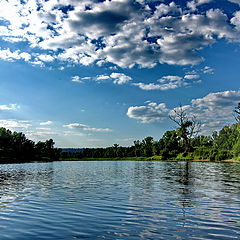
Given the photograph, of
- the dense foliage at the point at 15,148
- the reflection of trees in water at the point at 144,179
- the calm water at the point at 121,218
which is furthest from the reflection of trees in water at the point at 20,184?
the dense foliage at the point at 15,148

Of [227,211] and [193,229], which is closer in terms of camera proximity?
[193,229]

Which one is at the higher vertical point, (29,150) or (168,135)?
(168,135)

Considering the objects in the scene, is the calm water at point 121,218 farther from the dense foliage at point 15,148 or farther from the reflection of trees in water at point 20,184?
the dense foliage at point 15,148

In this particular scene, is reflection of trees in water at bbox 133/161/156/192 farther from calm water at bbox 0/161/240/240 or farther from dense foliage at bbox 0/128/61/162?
dense foliage at bbox 0/128/61/162

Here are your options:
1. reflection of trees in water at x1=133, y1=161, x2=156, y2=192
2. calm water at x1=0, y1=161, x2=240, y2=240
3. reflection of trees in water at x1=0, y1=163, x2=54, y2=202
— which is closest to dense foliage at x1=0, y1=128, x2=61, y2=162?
reflection of trees in water at x1=0, y1=163, x2=54, y2=202

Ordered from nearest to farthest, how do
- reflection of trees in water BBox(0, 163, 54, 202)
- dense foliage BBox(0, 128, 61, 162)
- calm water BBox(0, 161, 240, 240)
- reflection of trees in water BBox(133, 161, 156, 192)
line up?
calm water BBox(0, 161, 240, 240) < reflection of trees in water BBox(0, 163, 54, 202) < reflection of trees in water BBox(133, 161, 156, 192) < dense foliage BBox(0, 128, 61, 162)

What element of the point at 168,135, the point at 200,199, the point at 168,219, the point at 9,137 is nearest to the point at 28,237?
the point at 168,219

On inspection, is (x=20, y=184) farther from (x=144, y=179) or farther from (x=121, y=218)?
(x=121, y=218)

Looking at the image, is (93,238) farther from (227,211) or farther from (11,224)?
(227,211)

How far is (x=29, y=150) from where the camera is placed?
19250 centimetres

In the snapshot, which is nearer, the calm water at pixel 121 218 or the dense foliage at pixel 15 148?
the calm water at pixel 121 218

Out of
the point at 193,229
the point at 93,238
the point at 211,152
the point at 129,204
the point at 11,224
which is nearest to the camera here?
the point at 93,238

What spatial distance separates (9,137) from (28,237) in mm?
168629

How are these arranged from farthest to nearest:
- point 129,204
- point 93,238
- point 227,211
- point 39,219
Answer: point 129,204 → point 227,211 → point 39,219 → point 93,238
